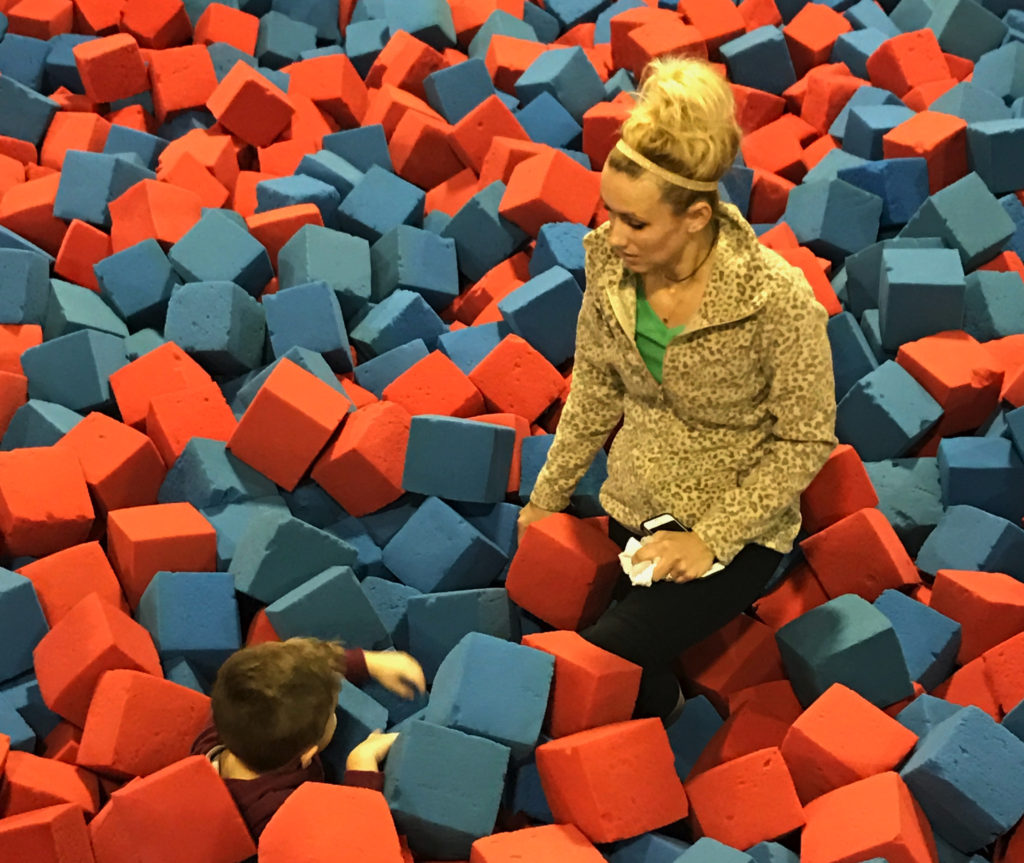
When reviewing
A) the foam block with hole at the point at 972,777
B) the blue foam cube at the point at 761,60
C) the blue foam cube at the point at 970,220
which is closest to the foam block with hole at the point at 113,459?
the foam block with hole at the point at 972,777

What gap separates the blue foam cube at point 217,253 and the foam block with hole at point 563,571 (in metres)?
1.05

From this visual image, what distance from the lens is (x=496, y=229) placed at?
2615mm

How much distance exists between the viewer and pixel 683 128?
1.44 meters

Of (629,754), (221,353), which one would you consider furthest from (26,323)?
(629,754)

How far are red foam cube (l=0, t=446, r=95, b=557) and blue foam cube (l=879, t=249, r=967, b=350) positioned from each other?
167cm

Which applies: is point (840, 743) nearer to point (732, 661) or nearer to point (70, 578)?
point (732, 661)

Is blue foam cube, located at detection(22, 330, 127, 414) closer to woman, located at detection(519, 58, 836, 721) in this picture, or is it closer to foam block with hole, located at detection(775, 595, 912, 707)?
woman, located at detection(519, 58, 836, 721)

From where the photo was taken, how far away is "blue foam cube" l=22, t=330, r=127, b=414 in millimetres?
2273

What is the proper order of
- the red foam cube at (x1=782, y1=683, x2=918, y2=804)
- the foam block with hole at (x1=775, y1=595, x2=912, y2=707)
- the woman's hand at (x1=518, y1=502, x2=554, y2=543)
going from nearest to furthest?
the red foam cube at (x1=782, y1=683, x2=918, y2=804), the foam block with hole at (x1=775, y1=595, x2=912, y2=707), the woman's hand at (x1=518, y1=502, x2=554, y2=543)

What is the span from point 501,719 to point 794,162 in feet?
6.18

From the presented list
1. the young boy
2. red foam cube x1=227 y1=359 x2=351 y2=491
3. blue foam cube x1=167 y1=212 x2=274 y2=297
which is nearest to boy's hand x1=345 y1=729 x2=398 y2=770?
the young boy

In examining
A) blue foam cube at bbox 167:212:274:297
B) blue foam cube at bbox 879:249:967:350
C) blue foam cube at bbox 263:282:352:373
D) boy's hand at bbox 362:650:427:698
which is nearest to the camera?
boy's hand at bbox 362:650:427:698

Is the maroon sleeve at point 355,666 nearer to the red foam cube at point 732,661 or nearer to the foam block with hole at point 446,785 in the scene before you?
the foam block with hole at point 446,785

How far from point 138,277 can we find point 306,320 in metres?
0.47
